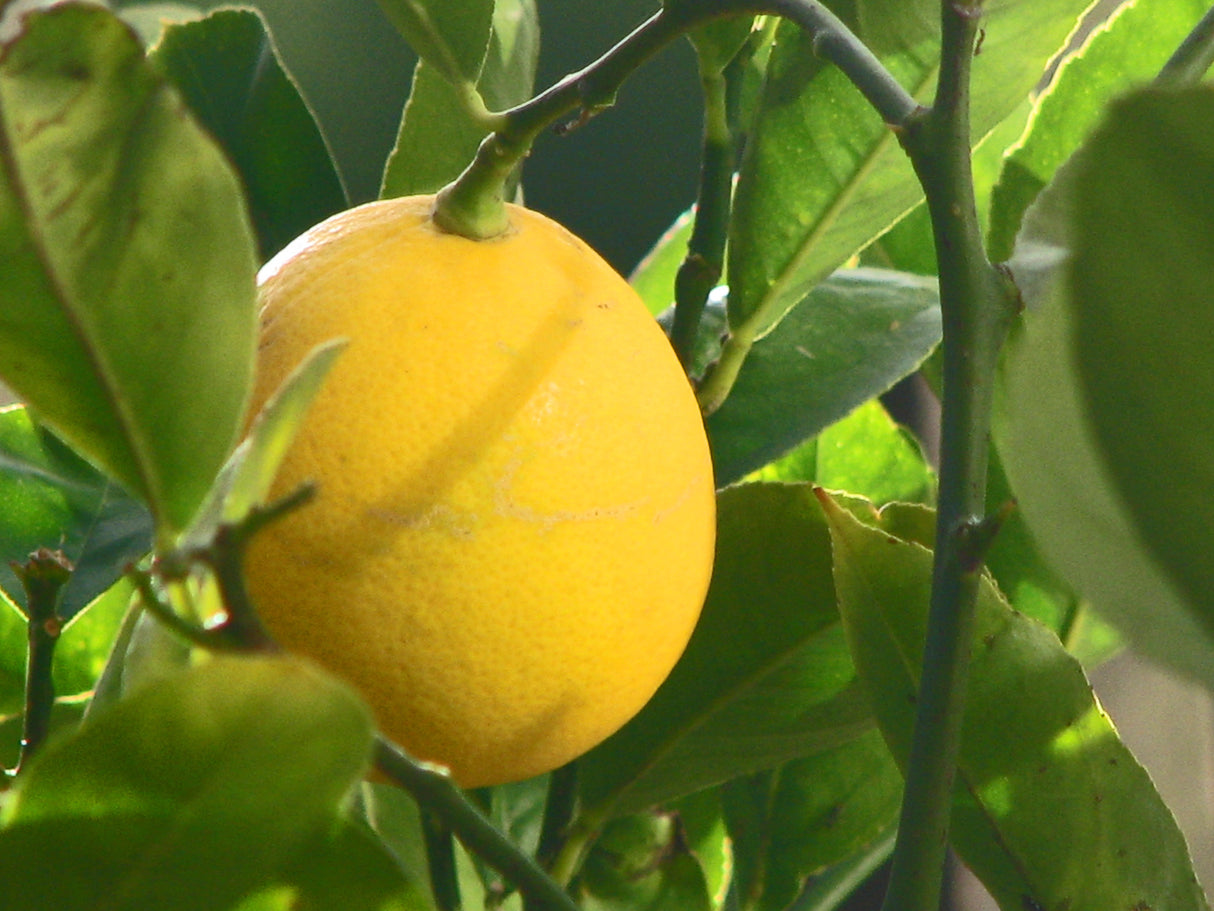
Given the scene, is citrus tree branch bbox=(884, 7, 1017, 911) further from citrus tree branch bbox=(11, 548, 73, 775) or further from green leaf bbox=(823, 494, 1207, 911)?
citrus tree branch bbox=(11, 548, 73, 775)

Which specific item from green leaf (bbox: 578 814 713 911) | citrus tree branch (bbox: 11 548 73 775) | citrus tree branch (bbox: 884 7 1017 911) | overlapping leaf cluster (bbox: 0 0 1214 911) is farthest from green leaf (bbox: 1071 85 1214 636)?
green leaf (bbox: 578 814 713 911)

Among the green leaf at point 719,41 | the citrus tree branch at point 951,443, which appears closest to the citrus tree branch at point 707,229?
the green leaf at point 719,41

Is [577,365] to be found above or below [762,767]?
above

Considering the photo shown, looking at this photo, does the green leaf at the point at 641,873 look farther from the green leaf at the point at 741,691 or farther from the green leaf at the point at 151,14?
the green leaf at the point at 151,14

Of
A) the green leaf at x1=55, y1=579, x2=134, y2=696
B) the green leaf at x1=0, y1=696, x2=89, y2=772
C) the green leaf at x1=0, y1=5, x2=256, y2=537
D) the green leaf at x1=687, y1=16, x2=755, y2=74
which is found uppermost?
the green leaf at x1=0, y1=5, x2=256, y2=537

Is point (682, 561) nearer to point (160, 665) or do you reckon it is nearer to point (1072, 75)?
→ point (160, 665)

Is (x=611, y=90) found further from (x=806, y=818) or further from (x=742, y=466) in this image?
(x=806, y=818)

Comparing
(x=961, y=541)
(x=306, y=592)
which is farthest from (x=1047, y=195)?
(x=306, y=592)
